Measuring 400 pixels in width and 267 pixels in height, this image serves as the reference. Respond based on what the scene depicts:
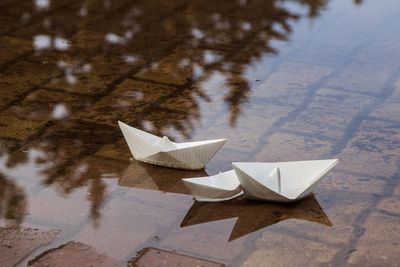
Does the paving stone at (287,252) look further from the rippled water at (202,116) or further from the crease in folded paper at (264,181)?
the crease in folded paper at (264,181)

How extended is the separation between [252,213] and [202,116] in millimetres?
1011

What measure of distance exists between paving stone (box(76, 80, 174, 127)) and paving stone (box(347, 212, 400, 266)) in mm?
1362

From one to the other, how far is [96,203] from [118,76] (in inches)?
56.3

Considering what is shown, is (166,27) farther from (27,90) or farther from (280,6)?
(27,90)

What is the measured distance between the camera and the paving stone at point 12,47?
5184mm

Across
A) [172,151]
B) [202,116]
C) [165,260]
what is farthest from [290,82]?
[165,260]

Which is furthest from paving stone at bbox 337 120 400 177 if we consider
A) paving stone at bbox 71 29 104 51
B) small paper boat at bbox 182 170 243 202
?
paving stone at bbox 71 29 104 51

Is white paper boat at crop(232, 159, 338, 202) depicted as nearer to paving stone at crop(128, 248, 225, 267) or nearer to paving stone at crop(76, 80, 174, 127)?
paving stone at crop(128, 248, 225, 267)

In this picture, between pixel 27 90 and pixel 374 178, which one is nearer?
pixel 374 178

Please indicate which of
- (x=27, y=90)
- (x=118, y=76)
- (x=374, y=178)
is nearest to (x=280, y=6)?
(x=118, y=76)

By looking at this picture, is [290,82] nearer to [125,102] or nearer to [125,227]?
[125,102]

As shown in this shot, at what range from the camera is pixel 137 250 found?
3232mm

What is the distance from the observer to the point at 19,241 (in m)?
3.28

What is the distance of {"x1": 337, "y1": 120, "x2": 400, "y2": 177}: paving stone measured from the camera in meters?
3.86
